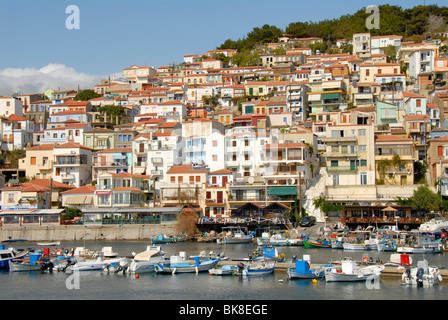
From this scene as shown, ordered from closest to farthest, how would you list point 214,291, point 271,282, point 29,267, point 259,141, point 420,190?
point 214,291 → point 271,282 → point 29,267 → point 420,190 → point 259,141

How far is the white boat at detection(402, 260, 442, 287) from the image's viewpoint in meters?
29.8

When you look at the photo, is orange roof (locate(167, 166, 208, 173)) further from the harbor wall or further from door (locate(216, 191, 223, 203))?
the harbor wall

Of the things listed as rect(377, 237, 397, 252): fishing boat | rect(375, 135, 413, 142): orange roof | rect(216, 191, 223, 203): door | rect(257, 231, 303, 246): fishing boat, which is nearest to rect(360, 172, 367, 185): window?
rect(375, 135, 413, 142): orange roof

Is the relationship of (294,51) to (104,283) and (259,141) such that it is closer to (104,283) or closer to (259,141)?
(259,141)

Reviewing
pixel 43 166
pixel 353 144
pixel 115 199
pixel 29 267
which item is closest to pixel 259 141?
pixel 353 144

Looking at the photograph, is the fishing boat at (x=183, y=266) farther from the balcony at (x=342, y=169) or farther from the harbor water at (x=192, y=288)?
the balcony at (x=342, y=169)

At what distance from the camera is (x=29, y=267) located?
38.7m

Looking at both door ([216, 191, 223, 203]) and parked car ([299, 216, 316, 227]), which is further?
door ([216, 191, 223, 203])

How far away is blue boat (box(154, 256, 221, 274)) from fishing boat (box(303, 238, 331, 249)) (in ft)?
50.8

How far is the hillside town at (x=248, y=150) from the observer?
6091cm

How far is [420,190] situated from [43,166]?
4849 cm

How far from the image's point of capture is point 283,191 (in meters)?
61.7

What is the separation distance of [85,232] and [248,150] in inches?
900

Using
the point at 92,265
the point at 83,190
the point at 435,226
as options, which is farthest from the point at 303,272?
the point at 83,190
